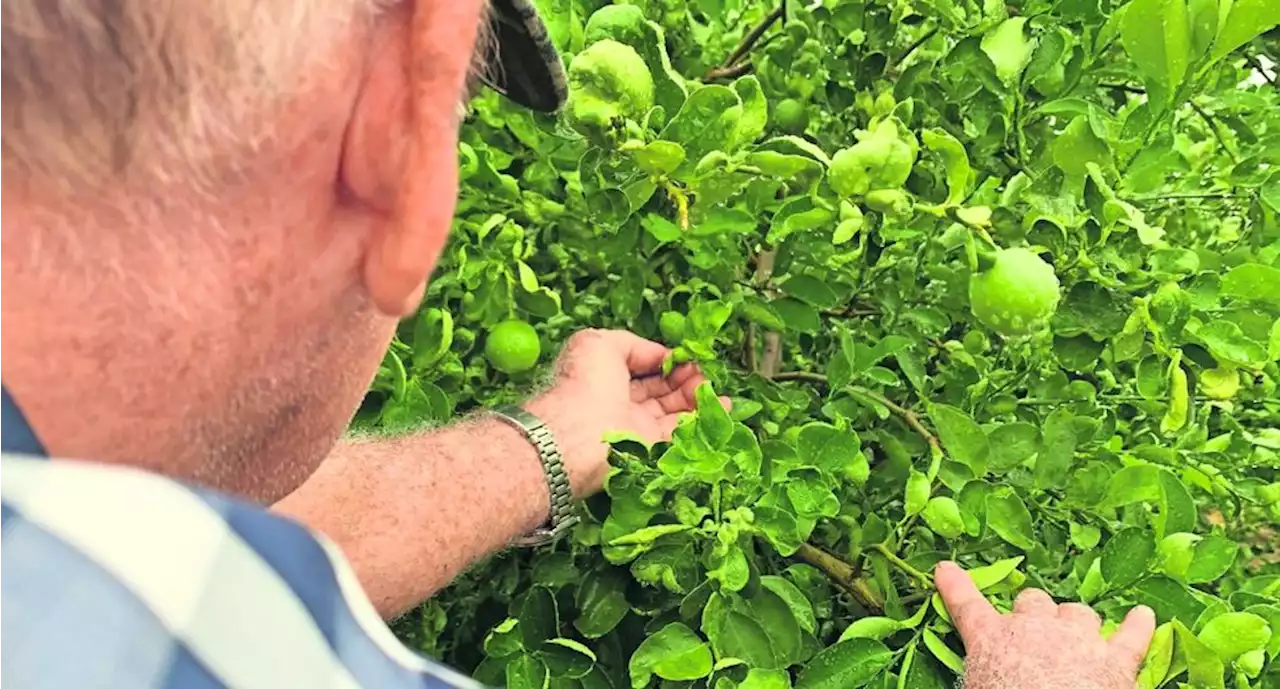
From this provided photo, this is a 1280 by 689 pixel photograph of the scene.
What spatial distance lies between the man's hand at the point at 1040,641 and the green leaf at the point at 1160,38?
36 cm

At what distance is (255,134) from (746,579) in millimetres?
461

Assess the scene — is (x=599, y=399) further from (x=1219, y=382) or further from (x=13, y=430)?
(x=13, y=430)

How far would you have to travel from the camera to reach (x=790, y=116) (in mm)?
989

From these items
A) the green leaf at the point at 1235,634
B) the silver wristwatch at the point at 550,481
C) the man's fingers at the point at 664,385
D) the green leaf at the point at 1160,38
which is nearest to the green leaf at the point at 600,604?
the silver wristwatch at the point at 550,481

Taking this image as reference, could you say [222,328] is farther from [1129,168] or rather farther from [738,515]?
[1129,168]

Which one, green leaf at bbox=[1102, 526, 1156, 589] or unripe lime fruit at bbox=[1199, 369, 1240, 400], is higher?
unripe lime fruit at bbox=[1199, 369, 1240, 400]

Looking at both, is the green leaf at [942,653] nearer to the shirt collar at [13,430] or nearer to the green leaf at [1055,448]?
the green leaf at [1055,448]

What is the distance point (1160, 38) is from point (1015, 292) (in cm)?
18

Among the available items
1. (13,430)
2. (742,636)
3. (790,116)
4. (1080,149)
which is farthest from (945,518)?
(13,430)

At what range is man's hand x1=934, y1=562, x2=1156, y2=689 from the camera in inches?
31.6

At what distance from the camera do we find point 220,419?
523 millimetres

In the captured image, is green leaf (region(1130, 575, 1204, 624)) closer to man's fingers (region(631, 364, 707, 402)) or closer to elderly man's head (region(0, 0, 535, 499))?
man's fingers (region(631, 364, 707, 402))

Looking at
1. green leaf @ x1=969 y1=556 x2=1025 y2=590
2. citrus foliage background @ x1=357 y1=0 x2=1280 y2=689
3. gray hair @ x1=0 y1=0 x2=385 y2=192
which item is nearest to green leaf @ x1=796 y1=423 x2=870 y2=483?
citrus foliage background @ x1=357 y1=0 x2=1280 y2=689

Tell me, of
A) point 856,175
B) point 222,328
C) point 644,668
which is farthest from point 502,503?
point 222,328
